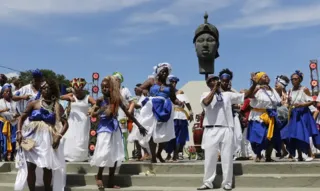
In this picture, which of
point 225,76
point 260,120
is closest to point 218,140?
point 260,120

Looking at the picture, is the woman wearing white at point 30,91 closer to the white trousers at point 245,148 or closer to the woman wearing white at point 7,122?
the woman wearing white at point 7,122

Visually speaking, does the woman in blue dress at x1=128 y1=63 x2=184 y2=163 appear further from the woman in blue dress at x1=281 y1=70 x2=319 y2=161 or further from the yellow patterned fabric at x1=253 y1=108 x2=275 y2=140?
the woman in blue dress at x1=281 y1=70 x2=319 y2=161

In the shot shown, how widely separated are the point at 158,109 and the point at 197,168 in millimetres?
1257

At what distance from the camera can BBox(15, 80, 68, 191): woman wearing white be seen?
6695 millimetres

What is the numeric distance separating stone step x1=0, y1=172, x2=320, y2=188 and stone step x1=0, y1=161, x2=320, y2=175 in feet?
0.46

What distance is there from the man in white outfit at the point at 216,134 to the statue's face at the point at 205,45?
10756 mm

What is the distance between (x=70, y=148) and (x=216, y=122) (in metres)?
3.03

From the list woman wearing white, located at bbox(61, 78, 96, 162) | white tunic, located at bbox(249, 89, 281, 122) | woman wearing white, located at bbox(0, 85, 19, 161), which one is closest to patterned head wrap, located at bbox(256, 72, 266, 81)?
white tunic, located at bbox(249, 89, 281, 122)

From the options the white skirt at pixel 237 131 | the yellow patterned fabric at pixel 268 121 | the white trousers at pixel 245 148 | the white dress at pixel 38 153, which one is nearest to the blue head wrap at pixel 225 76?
the yellow patterned fabric at pixel 268 121

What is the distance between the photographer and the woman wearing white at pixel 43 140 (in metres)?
6.70

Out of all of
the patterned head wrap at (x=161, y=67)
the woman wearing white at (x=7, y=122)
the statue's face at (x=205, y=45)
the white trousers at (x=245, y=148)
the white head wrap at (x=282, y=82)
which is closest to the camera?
the patterned head wrap at (x=161, y=67)

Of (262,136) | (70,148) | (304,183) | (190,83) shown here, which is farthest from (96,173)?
(190,83)

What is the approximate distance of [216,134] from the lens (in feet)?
22.7

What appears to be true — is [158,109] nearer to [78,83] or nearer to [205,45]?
[78,83]
